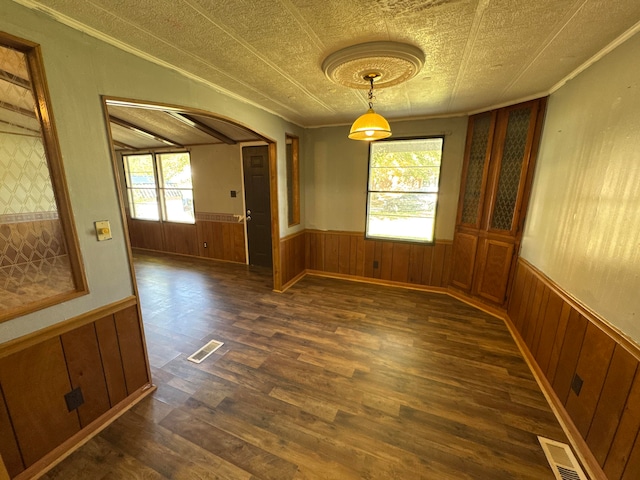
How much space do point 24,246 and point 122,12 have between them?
4.57ft

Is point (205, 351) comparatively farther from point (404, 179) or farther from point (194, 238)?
point (194, 238)

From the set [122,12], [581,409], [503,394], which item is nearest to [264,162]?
[122,12]

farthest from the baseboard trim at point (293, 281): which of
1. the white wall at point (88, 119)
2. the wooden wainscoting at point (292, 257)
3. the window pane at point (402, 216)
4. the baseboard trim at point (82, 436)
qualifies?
the white wall at point (88, 119)

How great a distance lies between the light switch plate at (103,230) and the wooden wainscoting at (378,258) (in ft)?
10.1

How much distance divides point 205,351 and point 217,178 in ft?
12.0

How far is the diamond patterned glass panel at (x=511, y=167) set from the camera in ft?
9.24

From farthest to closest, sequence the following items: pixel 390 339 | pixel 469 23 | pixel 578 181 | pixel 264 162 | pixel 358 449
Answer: pixel 264 162
pixel 390 339
pixel 578 181
pixel 358 449
pixel 469 23

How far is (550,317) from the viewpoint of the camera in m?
2.09

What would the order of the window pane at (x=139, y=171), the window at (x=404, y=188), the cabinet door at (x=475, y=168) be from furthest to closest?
the window pane at (x=139, y=171) < the window at (x=404, y=188) < the cabinet door at (x=475, y=168)

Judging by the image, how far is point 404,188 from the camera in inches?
151

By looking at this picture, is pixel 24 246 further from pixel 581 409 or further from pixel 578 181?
pixel 578 181

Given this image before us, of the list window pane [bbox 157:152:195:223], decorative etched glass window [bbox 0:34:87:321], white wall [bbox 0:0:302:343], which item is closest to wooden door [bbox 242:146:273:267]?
window pane [bbox 157:152:195:223]

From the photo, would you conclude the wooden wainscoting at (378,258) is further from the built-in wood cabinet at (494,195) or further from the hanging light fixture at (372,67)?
the hanging light fixture at (372,67)

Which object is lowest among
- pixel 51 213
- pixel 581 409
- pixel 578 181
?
pixel 581 409
